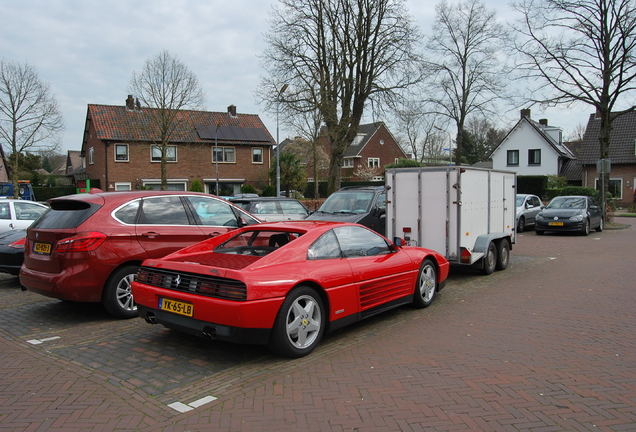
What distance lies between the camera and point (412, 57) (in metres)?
23.9

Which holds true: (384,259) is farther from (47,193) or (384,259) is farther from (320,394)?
(47,193)

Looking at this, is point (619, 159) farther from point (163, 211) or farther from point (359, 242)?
point (163, 211)

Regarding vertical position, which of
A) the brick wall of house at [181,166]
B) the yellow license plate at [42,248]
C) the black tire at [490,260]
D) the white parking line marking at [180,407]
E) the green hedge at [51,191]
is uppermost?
the brick wall of house at [181,166]

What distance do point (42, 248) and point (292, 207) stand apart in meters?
9.21

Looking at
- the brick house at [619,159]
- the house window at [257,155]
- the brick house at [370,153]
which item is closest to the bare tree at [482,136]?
the brick house at [370,153]

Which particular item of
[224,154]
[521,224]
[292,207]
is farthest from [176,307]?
[224,154]

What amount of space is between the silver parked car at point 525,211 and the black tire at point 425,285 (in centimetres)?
1392

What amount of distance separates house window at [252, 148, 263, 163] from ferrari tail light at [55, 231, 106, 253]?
38899 millimetres

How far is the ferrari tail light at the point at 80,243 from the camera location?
579 cm

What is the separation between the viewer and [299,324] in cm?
480

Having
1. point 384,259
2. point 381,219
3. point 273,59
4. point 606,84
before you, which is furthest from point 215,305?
point 606,84

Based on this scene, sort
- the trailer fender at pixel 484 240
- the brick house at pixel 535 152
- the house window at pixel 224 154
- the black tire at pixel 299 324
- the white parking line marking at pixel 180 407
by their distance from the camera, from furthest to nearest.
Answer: the brick house at pixel 535 152, the house window at pixel 224 154, the trailer fender at pixel 484 240, the black tire at pixel 299 324, the white parking line marking at pixel 180 407

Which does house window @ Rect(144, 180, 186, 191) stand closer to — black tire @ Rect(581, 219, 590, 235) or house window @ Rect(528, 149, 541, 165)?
black tire @ Rect(581, 219, 590, 235)

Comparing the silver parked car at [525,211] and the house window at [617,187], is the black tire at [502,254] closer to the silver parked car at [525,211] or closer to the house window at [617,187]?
the silver parked car at [525,211]
